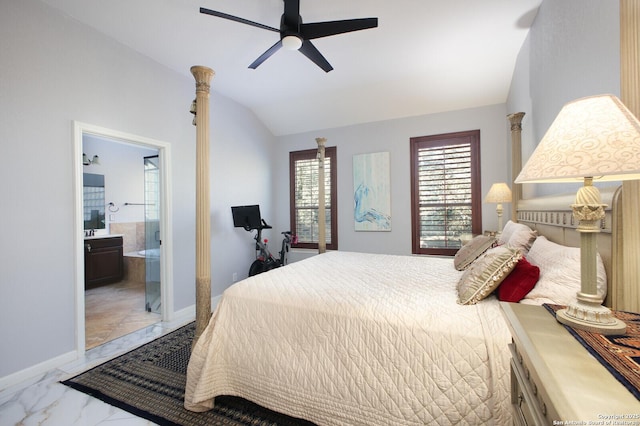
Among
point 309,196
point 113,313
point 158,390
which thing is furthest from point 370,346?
point 309,196

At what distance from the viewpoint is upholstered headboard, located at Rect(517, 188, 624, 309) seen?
1081 mm

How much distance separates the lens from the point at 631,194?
3.38 feet

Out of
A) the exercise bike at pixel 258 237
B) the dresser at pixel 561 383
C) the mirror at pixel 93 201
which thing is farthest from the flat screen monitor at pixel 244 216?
the dresser at pixel 561 383

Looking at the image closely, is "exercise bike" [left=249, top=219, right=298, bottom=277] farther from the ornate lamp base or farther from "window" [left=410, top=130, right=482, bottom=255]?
the ornate lamp base

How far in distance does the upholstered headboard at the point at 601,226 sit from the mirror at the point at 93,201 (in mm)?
6414

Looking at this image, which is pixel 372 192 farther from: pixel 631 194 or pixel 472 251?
pixel 631 194

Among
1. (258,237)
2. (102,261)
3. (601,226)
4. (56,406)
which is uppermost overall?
(601,226)

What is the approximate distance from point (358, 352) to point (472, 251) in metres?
1.43

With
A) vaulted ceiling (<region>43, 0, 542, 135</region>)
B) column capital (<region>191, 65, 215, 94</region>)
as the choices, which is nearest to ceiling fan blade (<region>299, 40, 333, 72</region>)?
vaulted ceiling (<region>43, 0, 542, 135</region>)

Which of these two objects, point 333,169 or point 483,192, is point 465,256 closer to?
point 483,192

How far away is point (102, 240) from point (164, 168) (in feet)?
8.67

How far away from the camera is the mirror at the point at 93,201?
16.2 feet

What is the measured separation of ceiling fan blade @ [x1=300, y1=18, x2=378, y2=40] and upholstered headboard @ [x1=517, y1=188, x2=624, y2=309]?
5.72 feet

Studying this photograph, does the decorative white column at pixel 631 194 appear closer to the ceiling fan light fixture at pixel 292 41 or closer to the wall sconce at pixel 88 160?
the ceiling fan light fixture at pixel 292 41
